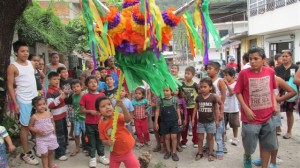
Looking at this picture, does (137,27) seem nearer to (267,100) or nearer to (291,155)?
(267,100)

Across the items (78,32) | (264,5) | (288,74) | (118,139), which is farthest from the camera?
(264,5)

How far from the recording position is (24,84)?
4.05m

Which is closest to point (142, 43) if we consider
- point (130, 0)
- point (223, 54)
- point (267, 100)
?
point (130, 0)

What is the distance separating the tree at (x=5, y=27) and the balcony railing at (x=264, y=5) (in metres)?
13.4

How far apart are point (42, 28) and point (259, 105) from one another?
270 inches

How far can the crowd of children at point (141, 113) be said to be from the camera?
3367 mm

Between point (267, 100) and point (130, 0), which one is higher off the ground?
point (130, 0)

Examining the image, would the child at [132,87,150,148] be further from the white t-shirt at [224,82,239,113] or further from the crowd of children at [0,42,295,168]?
the white t-shirt at [224,82,239,113]

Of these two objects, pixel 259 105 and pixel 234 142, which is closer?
pixel 259 105

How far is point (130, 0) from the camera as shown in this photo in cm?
269

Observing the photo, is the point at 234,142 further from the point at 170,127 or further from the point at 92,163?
the point at 92,163

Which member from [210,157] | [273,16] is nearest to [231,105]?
[210,157]

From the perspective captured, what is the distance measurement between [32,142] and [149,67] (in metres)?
3.29

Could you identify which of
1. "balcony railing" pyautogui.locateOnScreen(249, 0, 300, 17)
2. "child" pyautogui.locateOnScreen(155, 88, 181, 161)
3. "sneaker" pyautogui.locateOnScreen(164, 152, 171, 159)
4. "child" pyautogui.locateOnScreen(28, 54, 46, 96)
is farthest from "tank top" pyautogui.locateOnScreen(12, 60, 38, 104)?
"balcony railing" pyautogui.locateOnScreen(249, 0, 300, 17)
